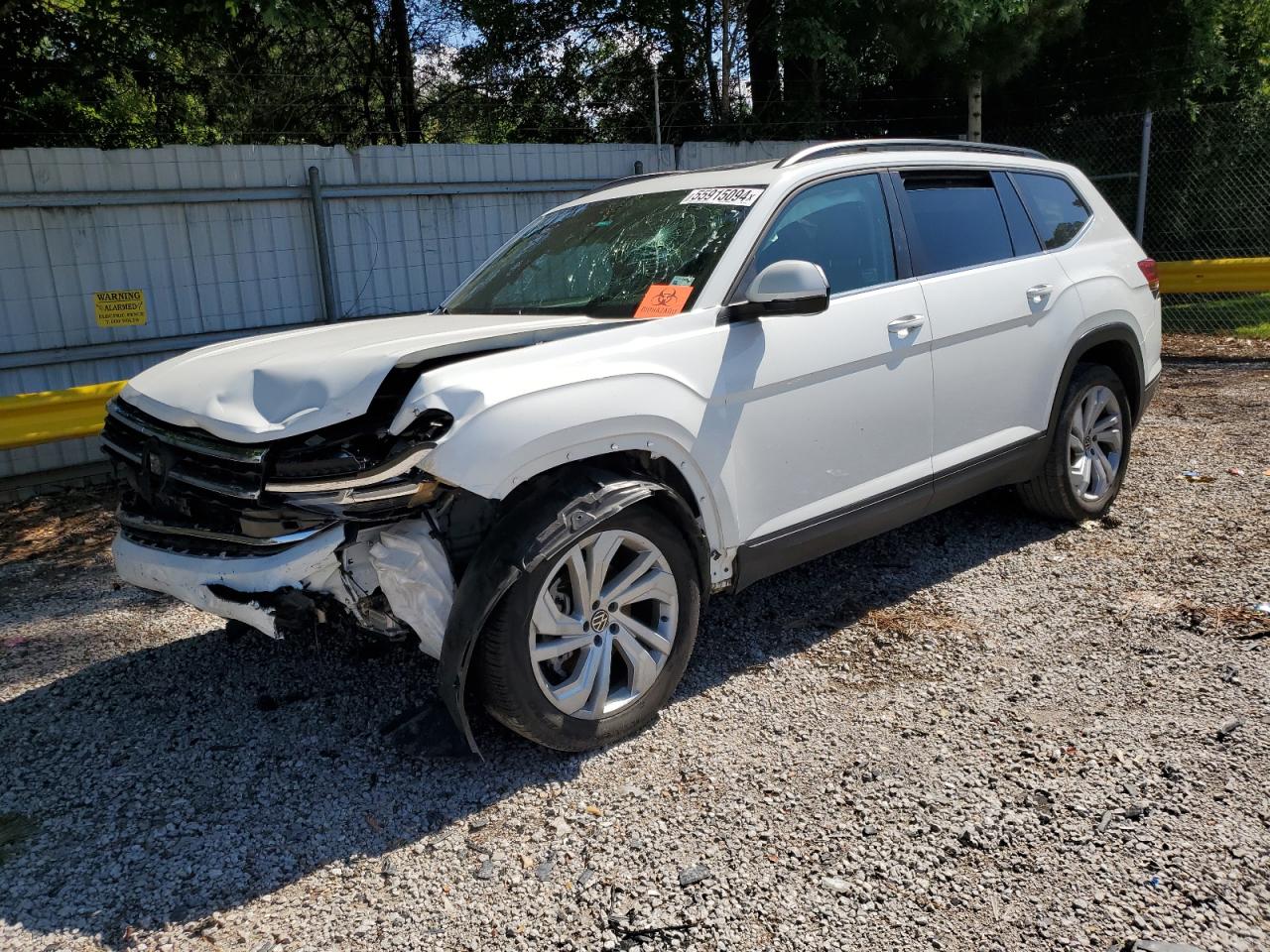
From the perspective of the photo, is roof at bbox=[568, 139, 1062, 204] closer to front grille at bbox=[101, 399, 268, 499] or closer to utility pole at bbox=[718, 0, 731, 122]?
front grille at bbox=[101, 399, 268, 499]

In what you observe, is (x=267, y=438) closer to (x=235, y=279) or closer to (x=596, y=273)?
(x=596, y=273)

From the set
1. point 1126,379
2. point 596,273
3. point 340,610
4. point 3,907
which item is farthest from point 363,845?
point 1126,379

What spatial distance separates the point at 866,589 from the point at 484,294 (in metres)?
2.23

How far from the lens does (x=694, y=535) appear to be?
11.7 feet

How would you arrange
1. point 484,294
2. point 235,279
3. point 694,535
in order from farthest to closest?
point 235,279
point 484,294
point 694,535

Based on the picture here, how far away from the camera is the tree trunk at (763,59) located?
486 inches

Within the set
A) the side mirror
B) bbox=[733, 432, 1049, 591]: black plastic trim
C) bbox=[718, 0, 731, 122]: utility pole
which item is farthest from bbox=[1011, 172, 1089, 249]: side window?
bbox=[718, 0, 731, 122]: utility pole

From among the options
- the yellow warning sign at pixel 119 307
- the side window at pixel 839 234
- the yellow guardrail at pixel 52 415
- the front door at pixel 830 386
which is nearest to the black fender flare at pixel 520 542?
the front door at pixel 830 386

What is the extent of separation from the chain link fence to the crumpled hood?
427 inches

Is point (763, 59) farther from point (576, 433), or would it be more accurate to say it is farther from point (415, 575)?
point (415, 575)

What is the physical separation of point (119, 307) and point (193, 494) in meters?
5.25

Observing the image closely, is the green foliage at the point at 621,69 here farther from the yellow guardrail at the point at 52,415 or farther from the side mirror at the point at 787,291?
the side mirror at the point at 787,291

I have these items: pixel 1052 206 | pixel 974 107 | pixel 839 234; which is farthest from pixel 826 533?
pixel 974 107

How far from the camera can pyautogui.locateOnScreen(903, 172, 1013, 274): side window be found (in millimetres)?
4488
